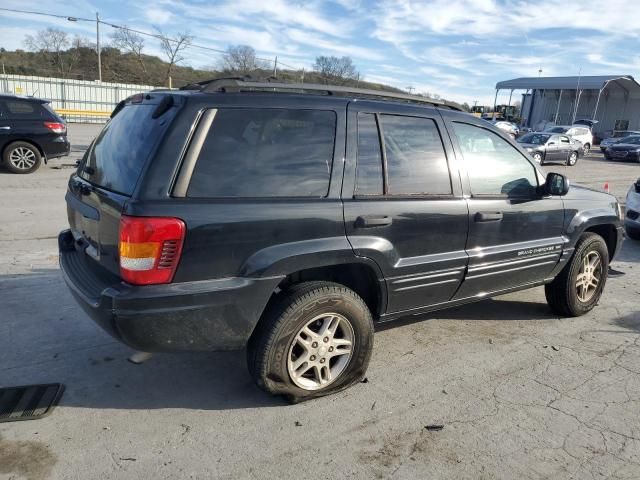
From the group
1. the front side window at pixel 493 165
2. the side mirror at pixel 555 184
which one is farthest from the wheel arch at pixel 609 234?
the front side window at pixel 493 165

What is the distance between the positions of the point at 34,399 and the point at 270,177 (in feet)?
6.37

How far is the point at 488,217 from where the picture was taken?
12.3ft

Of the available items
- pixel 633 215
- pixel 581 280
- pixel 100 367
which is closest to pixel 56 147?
pixel 100 367

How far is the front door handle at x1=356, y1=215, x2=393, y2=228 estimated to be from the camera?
3105mm

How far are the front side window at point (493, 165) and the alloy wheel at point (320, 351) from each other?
56.6 inches

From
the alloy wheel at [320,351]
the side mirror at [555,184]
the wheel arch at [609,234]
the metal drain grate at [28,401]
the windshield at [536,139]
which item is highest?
the windshield at [536,139]

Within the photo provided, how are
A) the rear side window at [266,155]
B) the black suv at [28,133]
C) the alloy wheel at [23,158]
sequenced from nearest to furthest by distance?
the rear side window at [266,155] → the black suv at [28,133] → the alloy wheel at [23,158]

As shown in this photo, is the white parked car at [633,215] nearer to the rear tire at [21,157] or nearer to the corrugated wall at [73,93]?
the rear tire at [21,157]

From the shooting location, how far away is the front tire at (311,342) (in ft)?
9.61

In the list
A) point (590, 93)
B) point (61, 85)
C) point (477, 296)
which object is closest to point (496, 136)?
point (477, 296)

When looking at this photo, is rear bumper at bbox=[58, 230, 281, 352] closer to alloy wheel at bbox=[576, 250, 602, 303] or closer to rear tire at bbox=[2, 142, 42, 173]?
alloy wheel at bbox=[576, 250, 602, 303]

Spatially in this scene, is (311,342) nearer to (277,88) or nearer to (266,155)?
(266,155)

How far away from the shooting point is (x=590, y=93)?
60.9 m

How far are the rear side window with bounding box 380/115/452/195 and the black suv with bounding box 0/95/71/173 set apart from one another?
10.7 meters
